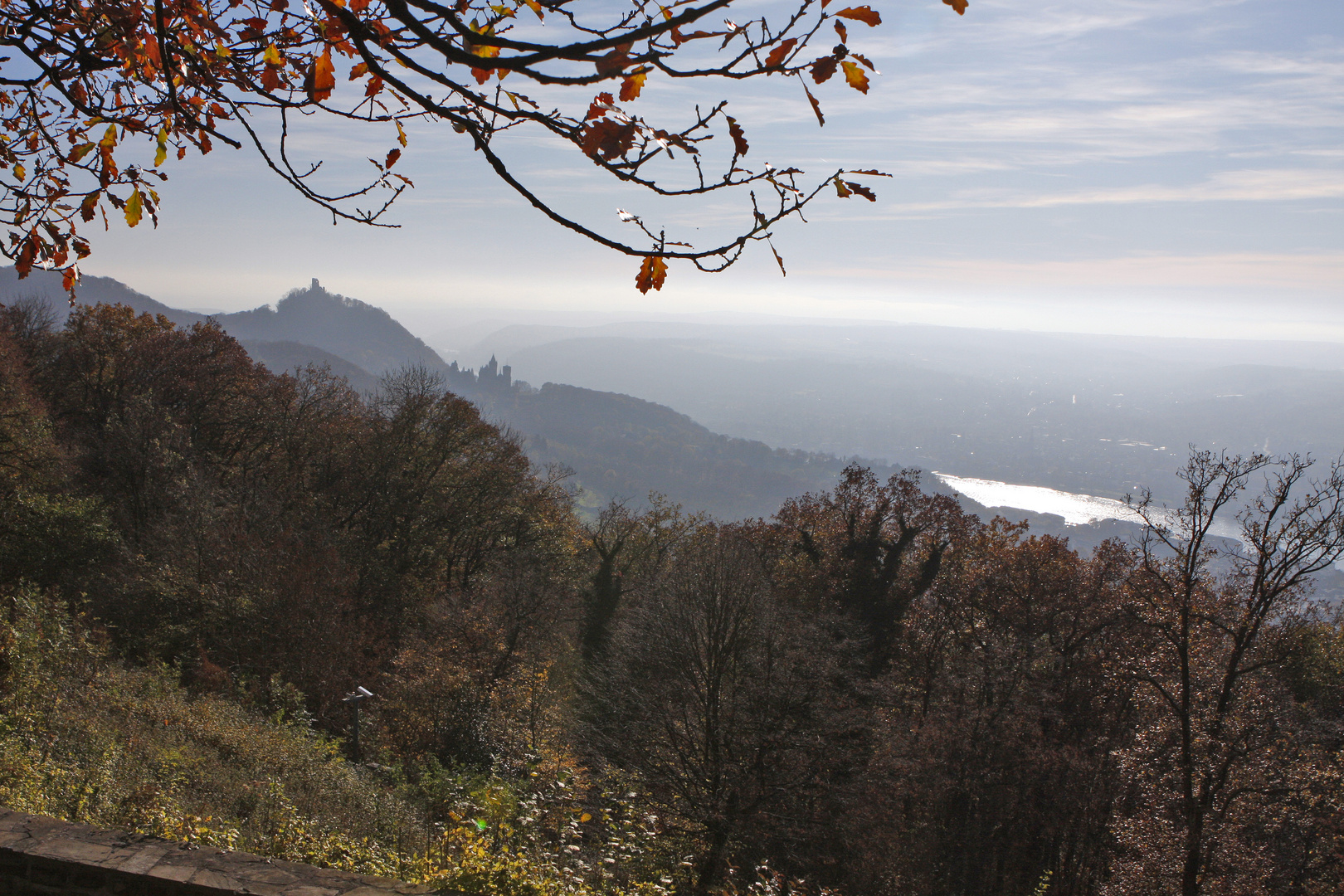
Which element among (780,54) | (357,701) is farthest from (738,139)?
(357,701)

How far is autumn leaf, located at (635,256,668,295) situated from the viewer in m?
2.17

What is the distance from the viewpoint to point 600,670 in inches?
813

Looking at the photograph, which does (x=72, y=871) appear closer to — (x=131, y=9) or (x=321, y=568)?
(x=131, y=9)

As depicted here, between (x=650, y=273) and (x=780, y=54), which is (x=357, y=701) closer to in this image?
(x=650, y=273)

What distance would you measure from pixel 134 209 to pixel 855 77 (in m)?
2.95

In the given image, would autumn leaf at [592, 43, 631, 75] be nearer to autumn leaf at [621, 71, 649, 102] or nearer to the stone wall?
autumn leaf at [621, 71, 649, 102]

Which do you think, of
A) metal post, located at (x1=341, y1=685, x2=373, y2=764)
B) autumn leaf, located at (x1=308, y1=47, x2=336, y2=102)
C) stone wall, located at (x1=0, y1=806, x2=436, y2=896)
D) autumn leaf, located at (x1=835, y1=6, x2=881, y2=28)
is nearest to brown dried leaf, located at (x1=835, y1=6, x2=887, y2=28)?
autumn leaf, located at (x1=835, y1=6, x2=881, y2=28)

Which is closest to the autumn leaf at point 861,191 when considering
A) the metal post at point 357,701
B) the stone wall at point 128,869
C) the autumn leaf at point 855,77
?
the autumn leaf at point 855,77

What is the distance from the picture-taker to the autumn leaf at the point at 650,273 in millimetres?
2170

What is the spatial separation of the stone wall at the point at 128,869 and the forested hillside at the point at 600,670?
3.15ft

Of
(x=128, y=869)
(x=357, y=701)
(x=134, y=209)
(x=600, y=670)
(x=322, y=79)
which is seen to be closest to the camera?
(x=322, y=79)

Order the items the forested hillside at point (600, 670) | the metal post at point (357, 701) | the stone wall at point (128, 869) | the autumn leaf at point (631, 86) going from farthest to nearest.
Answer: the metal post at point (357, 701) → the forested hillside at point (600, 670) → the stone wall at point (128, 869) → the autumn leaf at point (631, 86)

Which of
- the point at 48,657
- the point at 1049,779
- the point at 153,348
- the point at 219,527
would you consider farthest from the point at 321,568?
the point at 1049,779

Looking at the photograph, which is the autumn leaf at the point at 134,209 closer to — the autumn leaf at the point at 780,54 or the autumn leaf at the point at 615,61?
the autumn leaf at the point at 615,61
